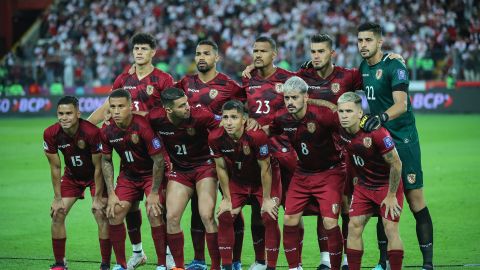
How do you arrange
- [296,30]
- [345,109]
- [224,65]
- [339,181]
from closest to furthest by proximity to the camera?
[345,109], [339,181], [224,65], [296,30]

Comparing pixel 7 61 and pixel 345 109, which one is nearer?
pixel 345 109

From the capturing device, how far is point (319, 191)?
9641mm

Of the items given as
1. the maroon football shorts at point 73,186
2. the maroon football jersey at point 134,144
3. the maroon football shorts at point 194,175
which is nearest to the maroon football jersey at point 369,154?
the maroon football shorts at point 194,175

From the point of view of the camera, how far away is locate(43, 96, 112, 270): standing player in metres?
10.2

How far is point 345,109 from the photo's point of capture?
9.00m

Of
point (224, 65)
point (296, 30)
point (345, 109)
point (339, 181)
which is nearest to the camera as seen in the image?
point (345, 109)

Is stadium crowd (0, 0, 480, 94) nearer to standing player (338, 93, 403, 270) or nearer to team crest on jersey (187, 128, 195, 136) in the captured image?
team crest on jersey (187, 128, 195, 136)

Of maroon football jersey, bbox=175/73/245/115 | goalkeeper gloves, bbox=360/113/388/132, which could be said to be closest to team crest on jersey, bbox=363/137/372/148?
goalkeeper gloves, bbox=360/113/388/132

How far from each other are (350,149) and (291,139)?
0.85 meters

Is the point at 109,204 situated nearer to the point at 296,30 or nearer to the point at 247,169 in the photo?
the point at 247,169

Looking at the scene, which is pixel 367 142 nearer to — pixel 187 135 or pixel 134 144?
pixel 187 135

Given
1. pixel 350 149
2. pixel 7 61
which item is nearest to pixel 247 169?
pixel 350 149

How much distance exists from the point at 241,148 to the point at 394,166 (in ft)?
5.82

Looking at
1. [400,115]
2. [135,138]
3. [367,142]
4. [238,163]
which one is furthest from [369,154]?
[135,138]
